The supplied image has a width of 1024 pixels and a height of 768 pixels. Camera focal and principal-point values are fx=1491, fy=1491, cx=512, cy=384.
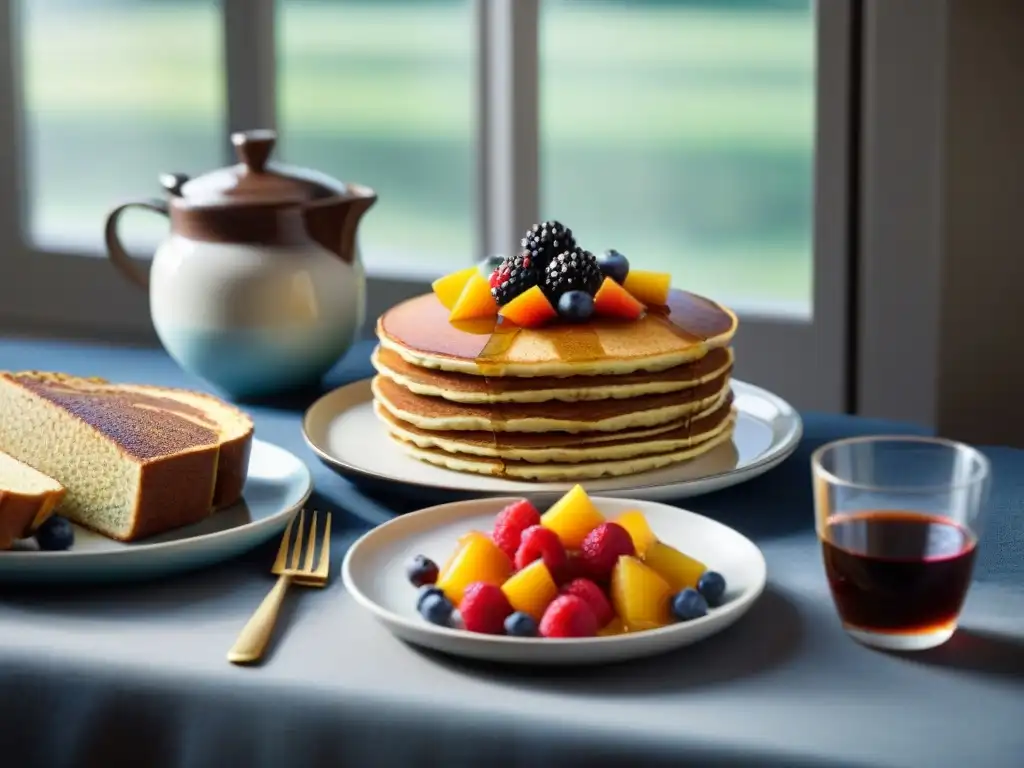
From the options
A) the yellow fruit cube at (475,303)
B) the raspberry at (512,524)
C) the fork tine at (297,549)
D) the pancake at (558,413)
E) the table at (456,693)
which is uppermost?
the yellow fruit cube at (475,303)

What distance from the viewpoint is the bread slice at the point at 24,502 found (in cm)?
115

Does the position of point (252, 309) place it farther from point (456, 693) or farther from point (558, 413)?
point (456, 693)

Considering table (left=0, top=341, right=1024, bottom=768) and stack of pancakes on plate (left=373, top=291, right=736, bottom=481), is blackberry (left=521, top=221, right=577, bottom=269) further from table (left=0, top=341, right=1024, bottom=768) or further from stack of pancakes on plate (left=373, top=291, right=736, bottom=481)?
table (left=0, top=341, right=1024, bottom=768)

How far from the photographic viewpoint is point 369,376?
186cm

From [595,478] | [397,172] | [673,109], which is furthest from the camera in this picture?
[397,172]

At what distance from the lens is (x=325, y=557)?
3.94 ft

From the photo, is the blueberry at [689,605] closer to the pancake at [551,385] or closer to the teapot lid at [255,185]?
the pancake at [551,385]

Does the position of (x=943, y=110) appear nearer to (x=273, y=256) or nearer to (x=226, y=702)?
(x=273, y=256)

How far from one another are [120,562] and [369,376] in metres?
0.75

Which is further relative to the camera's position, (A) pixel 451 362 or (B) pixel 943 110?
(B) pixel 943 110

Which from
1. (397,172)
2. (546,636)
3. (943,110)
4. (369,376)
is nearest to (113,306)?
(397,172)

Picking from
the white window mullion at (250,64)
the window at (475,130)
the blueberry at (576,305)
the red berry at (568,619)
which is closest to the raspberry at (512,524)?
the red berry at (568,619)

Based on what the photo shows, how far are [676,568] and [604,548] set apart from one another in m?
0.06

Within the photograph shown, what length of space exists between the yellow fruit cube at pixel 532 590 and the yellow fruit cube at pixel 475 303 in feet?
1.60
